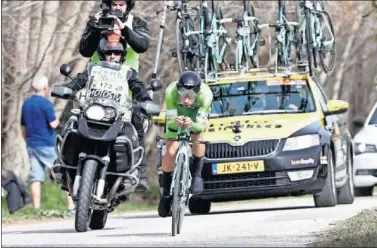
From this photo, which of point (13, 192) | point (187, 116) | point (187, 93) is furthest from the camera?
point (13, 192)

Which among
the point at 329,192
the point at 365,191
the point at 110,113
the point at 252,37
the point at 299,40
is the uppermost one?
the point at 110,113

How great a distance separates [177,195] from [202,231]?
1.35 ft

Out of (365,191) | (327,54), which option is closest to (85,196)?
(327,54)

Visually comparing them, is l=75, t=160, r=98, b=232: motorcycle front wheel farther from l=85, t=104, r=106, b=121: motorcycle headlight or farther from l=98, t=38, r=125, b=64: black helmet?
l=98, t=38, r=125, b=64: black helmet

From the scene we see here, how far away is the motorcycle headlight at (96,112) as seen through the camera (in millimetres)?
13820

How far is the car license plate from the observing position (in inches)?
702

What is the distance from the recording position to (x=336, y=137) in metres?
19.3

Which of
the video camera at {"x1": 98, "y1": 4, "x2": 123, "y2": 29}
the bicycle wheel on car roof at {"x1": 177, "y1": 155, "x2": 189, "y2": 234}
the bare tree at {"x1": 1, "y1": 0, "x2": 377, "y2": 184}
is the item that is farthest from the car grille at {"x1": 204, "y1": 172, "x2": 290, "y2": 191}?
the bare tree at {"x1": 1, "y1": 0, "x2": 377, "y2": 184}

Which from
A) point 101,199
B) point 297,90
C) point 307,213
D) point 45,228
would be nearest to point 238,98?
point 297,90

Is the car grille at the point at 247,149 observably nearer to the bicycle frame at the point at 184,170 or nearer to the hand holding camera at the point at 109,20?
the bicycle frame at the point at 184,170

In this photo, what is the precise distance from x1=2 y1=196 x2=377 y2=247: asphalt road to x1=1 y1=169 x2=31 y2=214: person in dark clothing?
2151 millimetres

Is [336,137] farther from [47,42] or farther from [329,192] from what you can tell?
[47,42]

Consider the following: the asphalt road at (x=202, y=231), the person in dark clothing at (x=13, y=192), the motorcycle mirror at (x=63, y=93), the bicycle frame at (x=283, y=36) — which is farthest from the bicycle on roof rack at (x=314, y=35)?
the motorcycle mirror at (x=63, y=93)

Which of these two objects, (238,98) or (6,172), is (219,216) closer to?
(238,98)
